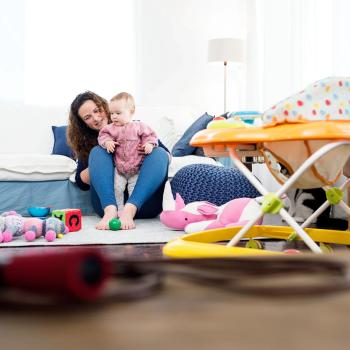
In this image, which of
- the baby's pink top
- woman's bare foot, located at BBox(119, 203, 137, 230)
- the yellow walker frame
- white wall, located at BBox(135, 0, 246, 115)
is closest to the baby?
the baby's pink top

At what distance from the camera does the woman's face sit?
288 centimetres

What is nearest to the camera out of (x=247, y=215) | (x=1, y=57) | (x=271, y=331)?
(x=271, y=331)

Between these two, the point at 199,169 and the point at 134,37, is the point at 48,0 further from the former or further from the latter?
the point at 199,169

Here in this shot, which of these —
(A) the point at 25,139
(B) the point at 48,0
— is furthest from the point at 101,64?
(A) the point at 25,139

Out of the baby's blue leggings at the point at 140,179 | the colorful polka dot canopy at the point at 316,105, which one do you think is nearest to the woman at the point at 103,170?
the baby's blue leggings at the point at 140,179

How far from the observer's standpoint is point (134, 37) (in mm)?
4391

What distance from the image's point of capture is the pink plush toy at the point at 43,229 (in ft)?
6.71

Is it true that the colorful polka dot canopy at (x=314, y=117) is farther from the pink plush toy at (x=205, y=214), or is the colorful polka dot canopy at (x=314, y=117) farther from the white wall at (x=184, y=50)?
the white wall at (x=184, y=50)

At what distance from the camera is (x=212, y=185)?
2580 millimetres

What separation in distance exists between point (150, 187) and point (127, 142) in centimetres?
27

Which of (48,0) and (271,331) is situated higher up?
(48,0)

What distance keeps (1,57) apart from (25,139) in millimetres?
1050

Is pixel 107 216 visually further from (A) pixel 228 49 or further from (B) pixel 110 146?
(A) pixel 228 49

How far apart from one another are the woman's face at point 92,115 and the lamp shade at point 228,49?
142 centimetres
